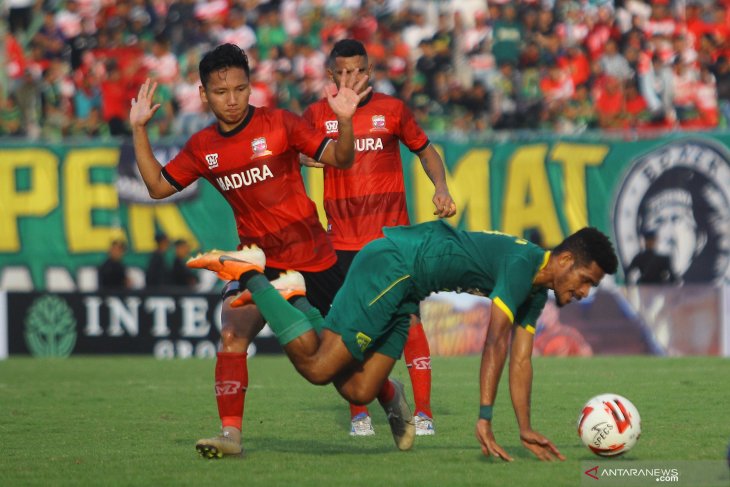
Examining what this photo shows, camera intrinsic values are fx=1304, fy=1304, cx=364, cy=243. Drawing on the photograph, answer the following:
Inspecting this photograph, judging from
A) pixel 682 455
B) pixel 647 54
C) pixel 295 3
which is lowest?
pixel 682 455

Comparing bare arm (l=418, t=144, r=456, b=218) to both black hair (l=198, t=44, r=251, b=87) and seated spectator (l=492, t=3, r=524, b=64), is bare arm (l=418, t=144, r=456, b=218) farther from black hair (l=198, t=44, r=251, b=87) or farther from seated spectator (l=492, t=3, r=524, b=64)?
seated spectator (l=492, t=3, r=524, b=64)

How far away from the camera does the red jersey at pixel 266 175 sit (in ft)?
27.1

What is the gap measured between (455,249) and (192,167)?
1884 mm

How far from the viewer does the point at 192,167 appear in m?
8.42

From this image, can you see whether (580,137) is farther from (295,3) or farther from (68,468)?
(68,468)

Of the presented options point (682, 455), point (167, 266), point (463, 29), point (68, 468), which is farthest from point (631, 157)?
point (68, 468)

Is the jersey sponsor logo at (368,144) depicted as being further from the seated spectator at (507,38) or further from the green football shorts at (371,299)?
the seated spectator at (507,38)

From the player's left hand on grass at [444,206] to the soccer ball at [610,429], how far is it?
182 cm

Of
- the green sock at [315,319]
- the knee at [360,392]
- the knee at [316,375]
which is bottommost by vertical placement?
the knee at [360,392]

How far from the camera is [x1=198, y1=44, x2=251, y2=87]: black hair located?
809 cm

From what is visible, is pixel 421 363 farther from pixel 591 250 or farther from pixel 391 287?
pixel 591 250

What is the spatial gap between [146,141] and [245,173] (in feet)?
2.15

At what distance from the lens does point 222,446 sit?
25.7 ft

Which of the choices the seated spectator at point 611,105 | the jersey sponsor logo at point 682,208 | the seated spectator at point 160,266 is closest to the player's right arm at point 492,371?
the jersey sponsor logo at point 682,208
